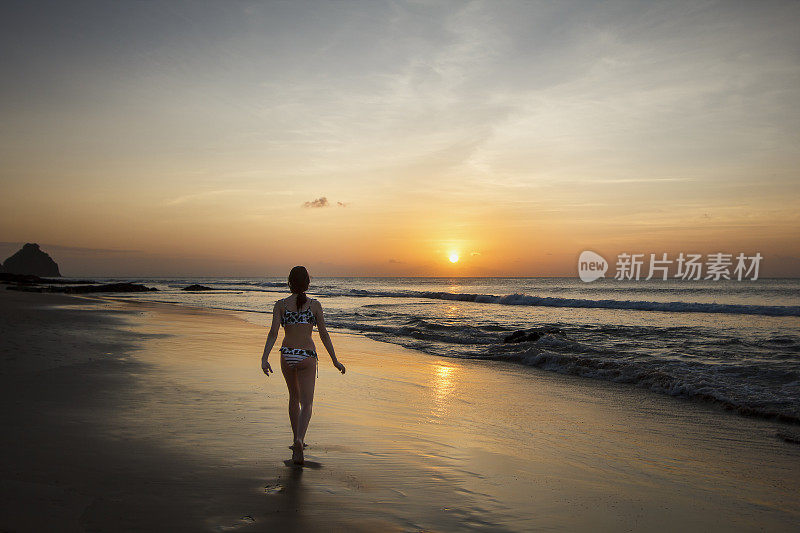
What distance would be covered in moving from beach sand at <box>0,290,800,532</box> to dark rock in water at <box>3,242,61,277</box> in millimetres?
187034

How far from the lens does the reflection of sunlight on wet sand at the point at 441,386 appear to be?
805 centimetres

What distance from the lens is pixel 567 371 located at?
12.8 m

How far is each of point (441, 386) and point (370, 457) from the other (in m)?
4.73

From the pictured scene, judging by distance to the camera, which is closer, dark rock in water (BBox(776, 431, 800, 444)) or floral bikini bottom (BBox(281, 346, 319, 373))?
floral bikini bottom (BBox(281, 346, 319, 373))

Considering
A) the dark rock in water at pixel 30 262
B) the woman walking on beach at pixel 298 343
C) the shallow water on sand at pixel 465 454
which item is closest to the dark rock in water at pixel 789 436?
the shallow water on sand at pixel 465 454

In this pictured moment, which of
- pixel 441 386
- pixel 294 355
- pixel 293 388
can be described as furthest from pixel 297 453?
pixel 441 386

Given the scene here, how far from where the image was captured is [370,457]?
213 inches

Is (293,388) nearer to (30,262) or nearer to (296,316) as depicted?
(296,316)

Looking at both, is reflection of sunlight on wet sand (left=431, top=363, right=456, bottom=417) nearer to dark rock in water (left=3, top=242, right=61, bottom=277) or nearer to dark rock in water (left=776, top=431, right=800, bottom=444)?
dark rock in water (left=776, top=431, right=800, bottom=444)

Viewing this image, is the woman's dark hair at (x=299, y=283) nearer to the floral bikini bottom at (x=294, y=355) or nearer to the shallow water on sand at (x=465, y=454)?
the floral bikini bottom at (x=294, y=355)

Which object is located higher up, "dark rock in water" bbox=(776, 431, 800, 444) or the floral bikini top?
the floral bikini top

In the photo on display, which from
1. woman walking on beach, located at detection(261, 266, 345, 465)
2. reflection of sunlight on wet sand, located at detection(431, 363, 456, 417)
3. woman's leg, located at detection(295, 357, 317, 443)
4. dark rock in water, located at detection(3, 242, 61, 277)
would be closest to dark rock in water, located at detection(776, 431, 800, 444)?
reflection of sunlight on wet sand, located at detection(431, 363, 456, 417)

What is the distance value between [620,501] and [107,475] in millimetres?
4659

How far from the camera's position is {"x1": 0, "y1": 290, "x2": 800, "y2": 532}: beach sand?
3957mm
